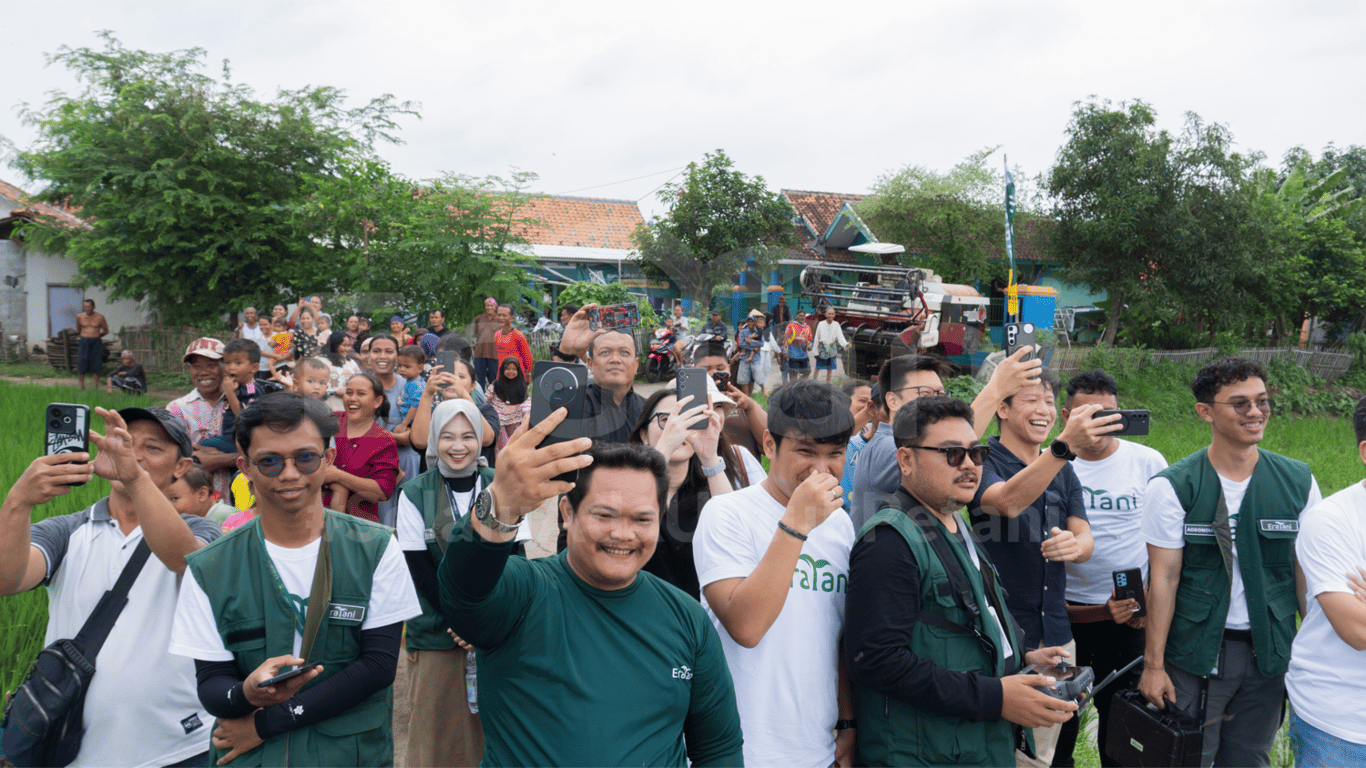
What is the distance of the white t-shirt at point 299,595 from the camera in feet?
6.45

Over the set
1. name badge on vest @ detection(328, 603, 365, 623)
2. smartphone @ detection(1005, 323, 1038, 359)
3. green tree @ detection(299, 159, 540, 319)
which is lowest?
name badge on vest @ detection(328, 603, 365, 623)

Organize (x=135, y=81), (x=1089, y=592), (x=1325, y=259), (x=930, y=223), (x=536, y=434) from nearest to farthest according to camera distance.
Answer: (x=536, y=434)
(x=1089, y=592)
(x=135, y=81)
(x=1325, y=259)
(x=930, y=223)

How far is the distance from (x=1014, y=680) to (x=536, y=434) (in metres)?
1.46

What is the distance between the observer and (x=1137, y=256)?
16.0m

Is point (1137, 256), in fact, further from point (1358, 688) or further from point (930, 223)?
point (1358, 688)

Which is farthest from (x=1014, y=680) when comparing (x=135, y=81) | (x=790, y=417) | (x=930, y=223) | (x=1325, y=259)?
(x=1325, y=259)

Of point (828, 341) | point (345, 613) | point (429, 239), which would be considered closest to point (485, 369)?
point (429, 239)

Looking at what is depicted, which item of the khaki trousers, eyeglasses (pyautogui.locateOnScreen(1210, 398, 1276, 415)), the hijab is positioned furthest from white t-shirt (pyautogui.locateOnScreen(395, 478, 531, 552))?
eyeglasses (pyautogui.locateOnScreen(1210, 398, 1276, 415))

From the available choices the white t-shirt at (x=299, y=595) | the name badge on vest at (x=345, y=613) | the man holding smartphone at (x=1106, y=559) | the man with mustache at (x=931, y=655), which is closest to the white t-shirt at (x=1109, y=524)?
the man holding smartphone at (x=1106, y=559)

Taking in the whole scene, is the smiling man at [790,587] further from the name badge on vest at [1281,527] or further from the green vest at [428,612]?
the name badge on vest at [1281,527]

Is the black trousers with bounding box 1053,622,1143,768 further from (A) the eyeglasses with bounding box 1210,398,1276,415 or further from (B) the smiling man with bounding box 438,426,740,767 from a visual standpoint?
(B) the smiling man with bounding box 438,426,740,767

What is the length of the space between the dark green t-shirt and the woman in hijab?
1349mm

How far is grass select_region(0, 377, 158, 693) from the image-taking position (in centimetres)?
352

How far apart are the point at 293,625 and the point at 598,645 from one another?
914 millimetres
